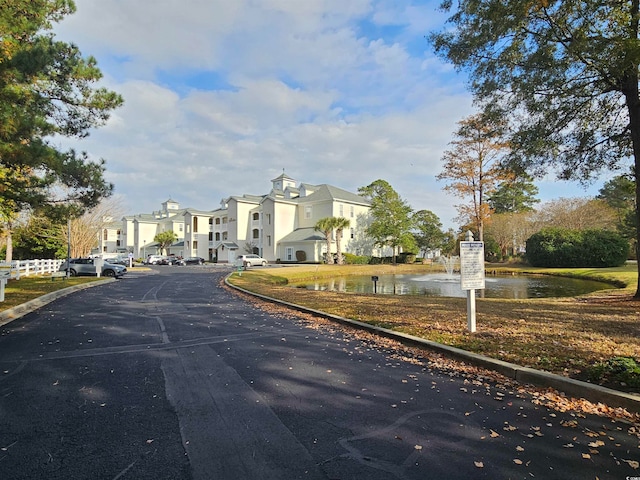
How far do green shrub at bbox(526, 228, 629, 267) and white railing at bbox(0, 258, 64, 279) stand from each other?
4072 cm

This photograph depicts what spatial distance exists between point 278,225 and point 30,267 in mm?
29390

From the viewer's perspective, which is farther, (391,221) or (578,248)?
(391,221)

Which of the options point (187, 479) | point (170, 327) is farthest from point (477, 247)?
point (170, 327)

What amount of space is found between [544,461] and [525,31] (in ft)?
35.6

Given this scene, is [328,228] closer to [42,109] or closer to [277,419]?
[42,109]

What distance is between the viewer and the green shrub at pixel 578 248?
30453 mm

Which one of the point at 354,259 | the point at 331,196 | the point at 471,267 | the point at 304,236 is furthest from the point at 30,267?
the point at 331,196

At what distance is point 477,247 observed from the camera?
732 centimetres

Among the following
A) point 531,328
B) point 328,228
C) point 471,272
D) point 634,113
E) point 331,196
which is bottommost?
point 531,328

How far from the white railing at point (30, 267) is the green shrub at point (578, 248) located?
40715 mm

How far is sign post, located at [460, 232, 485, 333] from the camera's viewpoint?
277 inches

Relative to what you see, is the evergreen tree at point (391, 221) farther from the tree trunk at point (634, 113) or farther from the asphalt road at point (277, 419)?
the asphalt road at point (277, 419)

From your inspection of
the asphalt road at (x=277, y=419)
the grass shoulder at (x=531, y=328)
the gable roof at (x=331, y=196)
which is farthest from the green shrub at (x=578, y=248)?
the asphalt road at (x=277, y=419)

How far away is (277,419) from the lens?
3.72m
